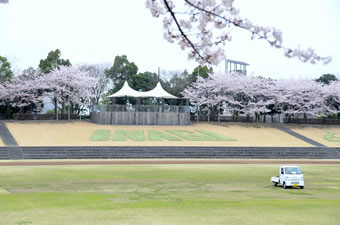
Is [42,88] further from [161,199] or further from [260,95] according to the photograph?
[161,199]

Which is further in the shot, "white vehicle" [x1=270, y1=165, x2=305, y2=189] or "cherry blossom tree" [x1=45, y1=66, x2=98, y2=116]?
"cherry blossom tree" [x1=45, y1=66, x2=98, y2=116]

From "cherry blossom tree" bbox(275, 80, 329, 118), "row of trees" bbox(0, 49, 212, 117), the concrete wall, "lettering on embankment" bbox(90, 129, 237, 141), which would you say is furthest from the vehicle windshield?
"cherry blossom tree" bbox(275, 80, 329, 118)

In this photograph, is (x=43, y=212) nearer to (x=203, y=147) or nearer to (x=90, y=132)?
(x=203, y=147)

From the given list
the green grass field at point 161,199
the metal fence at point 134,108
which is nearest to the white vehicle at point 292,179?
the green grass field at point 161,199

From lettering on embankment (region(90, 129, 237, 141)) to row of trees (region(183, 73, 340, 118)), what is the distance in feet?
44.0

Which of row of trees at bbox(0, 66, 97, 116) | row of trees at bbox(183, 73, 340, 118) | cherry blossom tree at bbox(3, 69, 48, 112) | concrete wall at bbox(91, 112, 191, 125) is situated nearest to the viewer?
concrete wall at bbox(91, 112, 191, 125)

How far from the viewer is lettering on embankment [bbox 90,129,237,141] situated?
47.5 meters

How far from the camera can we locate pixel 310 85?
224 feet

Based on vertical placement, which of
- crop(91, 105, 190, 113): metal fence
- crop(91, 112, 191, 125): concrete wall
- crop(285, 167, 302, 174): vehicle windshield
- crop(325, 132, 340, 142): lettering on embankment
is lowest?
crop(325, 132, 340, 142): lettering on embankment

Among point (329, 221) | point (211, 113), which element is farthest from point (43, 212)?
point (211, 113)

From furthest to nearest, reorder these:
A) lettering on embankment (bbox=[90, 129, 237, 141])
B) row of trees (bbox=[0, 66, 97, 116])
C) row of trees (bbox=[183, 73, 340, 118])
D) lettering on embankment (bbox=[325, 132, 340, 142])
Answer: row of trees (bbox=[183, 73, 340, 118]) → row of trees (bbox=[0, 66, 97, 116]) → lettering on embankment (bbox=[325, 132, 340, 142]) → lettering on embankment (bbox=[90, 129, 237, 141])

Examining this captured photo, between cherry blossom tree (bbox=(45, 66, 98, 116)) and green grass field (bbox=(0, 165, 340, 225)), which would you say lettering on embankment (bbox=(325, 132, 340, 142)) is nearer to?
green grass field (bbox=(0, 165, 340, 225))

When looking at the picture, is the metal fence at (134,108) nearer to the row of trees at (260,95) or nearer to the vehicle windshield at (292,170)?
the row of trees at (260,95)

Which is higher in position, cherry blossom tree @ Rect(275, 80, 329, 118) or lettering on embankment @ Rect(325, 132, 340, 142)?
cherry blossom tree @ Rect(275, 80, 329, 118)
